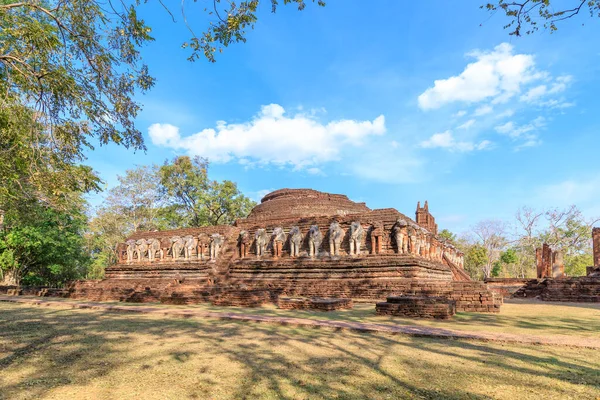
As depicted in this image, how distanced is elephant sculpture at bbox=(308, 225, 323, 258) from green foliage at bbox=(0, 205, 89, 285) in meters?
12.2

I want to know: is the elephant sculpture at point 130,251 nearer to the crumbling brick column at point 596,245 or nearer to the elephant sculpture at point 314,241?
the elephant sculpture at point 314,241

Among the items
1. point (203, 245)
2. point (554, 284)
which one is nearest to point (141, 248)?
point (203, 245)

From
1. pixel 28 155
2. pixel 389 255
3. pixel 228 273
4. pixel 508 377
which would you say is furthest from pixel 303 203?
pixel 508 377

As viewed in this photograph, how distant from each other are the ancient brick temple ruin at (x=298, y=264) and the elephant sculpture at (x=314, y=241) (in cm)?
5

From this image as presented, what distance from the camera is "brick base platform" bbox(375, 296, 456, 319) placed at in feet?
27.7

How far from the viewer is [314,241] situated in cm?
1728

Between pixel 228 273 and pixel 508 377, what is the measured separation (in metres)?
15.6

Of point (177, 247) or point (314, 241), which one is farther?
point (177, 247)

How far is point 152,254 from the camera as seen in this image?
21.8 meters

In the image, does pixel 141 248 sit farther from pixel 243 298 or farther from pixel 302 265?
pixel 243 298

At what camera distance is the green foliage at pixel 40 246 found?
813 inches

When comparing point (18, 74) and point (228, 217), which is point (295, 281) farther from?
point (228, 217)

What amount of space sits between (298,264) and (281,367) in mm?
12477

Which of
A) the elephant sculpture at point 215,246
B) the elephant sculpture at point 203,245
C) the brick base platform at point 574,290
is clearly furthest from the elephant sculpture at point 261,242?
the brick base platform at point 574,290
